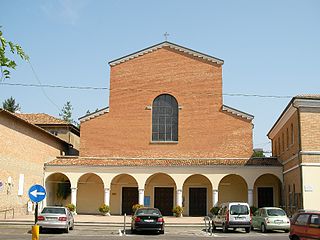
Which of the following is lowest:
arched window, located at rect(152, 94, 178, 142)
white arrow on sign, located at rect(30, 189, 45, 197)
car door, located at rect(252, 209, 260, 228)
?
car door, located at rect(252, 209, 260, 228)

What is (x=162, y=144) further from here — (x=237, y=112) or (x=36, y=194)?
(x=36, y=194)

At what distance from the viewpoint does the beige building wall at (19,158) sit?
31.2 m

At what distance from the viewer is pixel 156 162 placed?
1523 inches

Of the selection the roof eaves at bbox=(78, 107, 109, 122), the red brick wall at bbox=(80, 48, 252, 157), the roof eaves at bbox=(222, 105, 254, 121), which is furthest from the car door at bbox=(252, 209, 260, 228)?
the roof eaves at bbox=(78, 107, 109, 122)

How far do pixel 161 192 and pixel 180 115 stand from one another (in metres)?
7.02

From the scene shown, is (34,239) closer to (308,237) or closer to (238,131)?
(308,237)

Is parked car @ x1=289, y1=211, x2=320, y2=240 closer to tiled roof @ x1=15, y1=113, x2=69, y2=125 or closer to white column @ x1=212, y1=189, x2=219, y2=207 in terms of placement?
white column @ x1=212, y1=189, x2=219, y2=207

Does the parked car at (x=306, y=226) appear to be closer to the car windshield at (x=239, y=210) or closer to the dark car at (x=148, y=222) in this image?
the car windshield at (x=239, y=210)

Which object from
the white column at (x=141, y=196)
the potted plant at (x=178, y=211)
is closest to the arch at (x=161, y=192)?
the white column at (x=141, y=196)

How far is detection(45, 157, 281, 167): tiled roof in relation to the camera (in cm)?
3753

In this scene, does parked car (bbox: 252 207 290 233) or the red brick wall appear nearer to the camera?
parked car (bbox: 252 207 290 233)

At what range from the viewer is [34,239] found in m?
12.6

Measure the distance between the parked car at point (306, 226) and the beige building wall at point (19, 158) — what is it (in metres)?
21.0

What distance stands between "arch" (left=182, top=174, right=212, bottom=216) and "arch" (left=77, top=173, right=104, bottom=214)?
24.5 ft
